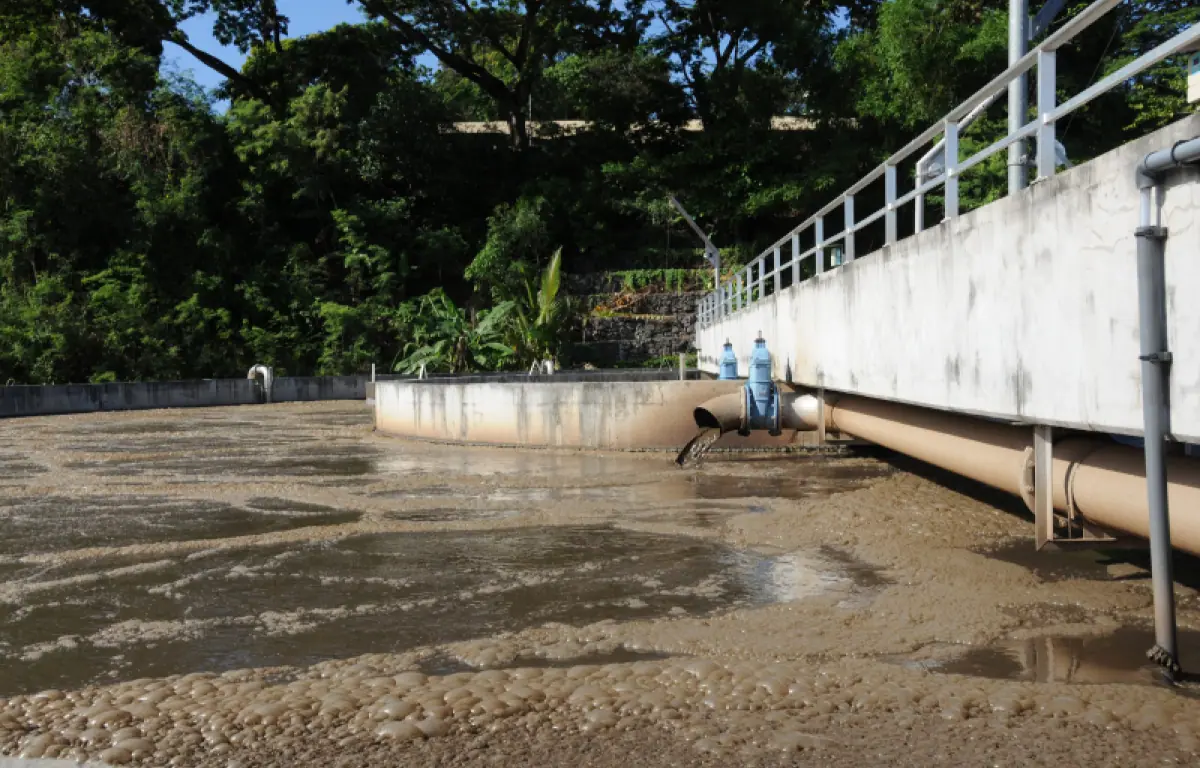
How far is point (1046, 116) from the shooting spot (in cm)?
622

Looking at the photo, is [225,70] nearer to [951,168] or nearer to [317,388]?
[317,388]

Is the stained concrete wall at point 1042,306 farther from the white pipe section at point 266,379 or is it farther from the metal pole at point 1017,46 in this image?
the white pipe section at point 266,379

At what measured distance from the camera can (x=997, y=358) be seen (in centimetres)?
695

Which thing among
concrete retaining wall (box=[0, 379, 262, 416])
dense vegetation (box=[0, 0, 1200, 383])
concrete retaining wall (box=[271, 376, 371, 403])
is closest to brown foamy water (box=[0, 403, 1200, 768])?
concrete retaining wall (box=[0, 379, 262, 416])

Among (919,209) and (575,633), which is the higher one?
(919,209)

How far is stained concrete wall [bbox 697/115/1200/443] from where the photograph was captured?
4887 millimetres

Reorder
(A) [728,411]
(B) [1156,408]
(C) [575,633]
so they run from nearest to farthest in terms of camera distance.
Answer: (B) [1156,408] → (C) [575,633] → (A) [728,411]

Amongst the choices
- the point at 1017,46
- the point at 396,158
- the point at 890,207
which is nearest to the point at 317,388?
the point at 396,158

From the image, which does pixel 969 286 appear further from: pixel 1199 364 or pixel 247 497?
pixel 247 497

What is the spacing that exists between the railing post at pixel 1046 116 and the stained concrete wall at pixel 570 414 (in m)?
7.83

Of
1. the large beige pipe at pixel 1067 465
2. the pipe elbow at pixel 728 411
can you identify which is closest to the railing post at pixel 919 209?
the large beige pipe at pixel 1067 465

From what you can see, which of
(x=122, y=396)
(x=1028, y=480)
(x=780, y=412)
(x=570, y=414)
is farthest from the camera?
(x=122, y=396)

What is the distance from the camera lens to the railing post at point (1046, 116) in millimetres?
6199

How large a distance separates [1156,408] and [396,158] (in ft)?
140
